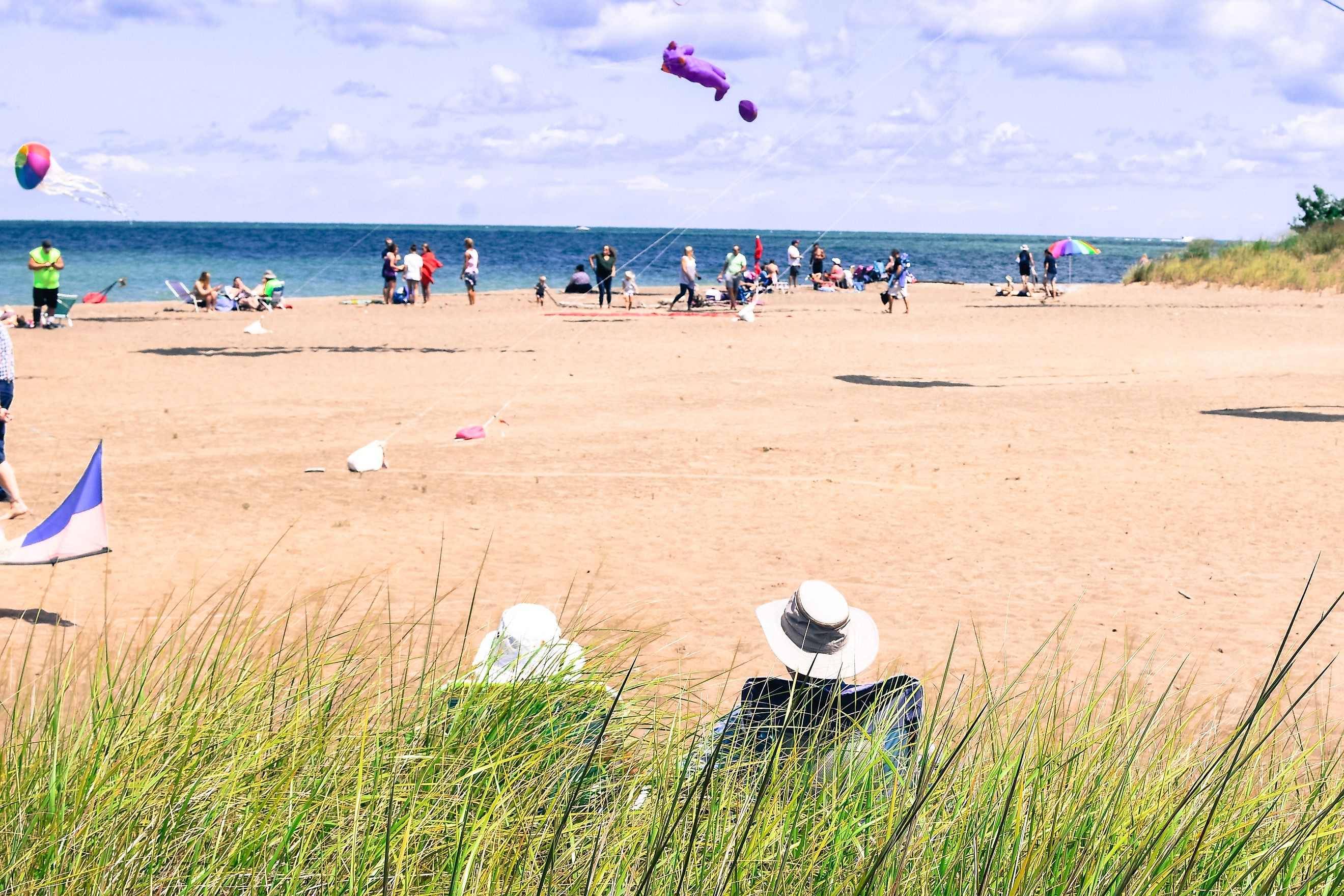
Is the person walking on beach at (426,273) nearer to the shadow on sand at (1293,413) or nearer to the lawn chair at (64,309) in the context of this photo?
the lawn chair at (64,309)

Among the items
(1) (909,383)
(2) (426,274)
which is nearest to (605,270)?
(2) (426,274)

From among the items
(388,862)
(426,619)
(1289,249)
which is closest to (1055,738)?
(388,862)

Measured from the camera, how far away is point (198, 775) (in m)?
2.69

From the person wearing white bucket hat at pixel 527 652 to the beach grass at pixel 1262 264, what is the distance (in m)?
36.6

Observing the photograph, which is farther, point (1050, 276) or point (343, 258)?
point (343, 258)

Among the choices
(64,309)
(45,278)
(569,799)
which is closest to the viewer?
(569,799)

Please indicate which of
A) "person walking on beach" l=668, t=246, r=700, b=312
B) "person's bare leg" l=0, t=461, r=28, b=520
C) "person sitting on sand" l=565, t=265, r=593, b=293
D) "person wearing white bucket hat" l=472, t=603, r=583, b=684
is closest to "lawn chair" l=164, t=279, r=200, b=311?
"person sitting on sand" l=565, t=265, r=593, b=293

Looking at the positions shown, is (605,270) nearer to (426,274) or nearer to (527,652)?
(426,274)

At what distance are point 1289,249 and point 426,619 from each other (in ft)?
133

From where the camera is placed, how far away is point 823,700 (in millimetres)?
3551

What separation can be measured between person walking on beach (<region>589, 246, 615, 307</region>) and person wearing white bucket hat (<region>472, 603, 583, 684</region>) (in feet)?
68.3

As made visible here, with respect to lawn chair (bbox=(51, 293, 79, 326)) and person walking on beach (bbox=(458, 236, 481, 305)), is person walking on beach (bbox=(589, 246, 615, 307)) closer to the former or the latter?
person walking on beach (bbox=(458, 236, 481, 305))

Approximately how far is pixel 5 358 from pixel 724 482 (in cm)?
531

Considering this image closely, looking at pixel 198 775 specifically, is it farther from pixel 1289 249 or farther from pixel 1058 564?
pixel 1289 249
